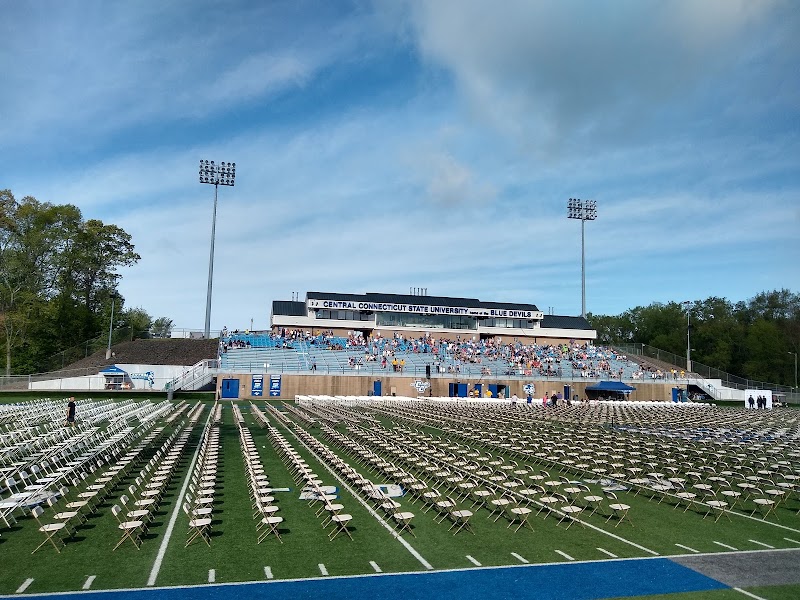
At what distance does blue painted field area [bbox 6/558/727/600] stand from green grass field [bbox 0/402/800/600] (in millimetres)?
296

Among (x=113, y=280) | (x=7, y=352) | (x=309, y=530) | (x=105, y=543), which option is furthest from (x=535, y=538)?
(x=113, y=280)

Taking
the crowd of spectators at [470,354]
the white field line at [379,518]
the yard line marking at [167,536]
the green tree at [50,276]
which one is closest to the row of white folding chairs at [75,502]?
the yard line marking at [167,536]

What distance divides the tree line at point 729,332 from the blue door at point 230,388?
148 ft

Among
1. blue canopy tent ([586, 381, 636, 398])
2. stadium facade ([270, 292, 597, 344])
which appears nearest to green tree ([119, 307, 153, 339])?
stadium facade ([270, 292, 597, 344])

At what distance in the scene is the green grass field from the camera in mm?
8297

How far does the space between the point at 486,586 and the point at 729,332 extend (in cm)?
8481

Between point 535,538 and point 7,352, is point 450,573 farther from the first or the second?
point 7,352

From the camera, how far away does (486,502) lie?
1212 centimetres

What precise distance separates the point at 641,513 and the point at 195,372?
1642 inches

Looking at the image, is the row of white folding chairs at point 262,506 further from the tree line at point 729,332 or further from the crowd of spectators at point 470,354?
the tree line at point 729,332

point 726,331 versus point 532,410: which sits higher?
point 726,331

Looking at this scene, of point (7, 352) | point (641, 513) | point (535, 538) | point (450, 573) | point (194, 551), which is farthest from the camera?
point (7, 352)

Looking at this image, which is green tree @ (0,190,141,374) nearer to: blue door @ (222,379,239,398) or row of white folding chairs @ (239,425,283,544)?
blue door @ (222,379,239,398)

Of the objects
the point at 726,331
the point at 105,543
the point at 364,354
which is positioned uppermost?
the point at 726,331
